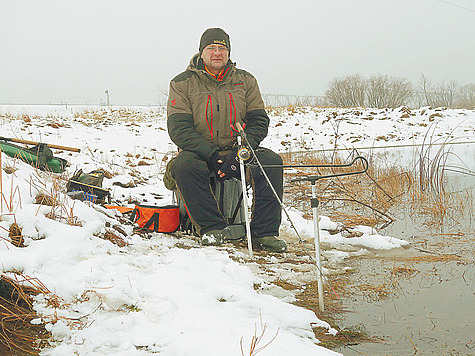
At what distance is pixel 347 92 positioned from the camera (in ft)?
100

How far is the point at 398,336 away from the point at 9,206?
200 cm

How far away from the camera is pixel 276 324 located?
175 centimetres

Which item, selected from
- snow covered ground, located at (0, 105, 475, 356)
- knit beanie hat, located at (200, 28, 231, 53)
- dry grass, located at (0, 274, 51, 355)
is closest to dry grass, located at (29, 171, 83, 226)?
snow covered ground, located at (0, 105, 475, 356)

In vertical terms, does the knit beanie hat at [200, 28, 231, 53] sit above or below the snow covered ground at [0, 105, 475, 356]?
above

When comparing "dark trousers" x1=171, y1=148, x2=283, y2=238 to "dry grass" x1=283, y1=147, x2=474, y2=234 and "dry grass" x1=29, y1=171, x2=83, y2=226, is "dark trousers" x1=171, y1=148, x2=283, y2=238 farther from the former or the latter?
"dry grass" x1=283, y1=147, x2=474, y2=234

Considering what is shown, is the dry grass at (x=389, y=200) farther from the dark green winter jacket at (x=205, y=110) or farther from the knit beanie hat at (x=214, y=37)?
the knit beanie hat at (x=214, y=37)

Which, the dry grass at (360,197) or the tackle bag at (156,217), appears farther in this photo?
the dry grass at (360,197)

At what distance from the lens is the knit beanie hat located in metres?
3.43

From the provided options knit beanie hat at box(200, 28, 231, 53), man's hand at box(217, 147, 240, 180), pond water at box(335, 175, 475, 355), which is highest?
knit beanie hat at box(200, 28, 231, 53)

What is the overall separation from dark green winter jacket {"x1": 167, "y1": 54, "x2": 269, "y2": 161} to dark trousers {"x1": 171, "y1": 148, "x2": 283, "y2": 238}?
16 centimetres

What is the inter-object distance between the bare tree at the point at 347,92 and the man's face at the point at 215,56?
26.9 metres

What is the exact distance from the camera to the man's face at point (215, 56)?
343 cm

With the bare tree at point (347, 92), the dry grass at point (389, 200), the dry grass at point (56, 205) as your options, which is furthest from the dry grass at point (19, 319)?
the bare tree at point (347, 92)

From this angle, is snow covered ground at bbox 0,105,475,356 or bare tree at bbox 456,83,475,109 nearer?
snow covered ground at bbox 0,105,475,356
